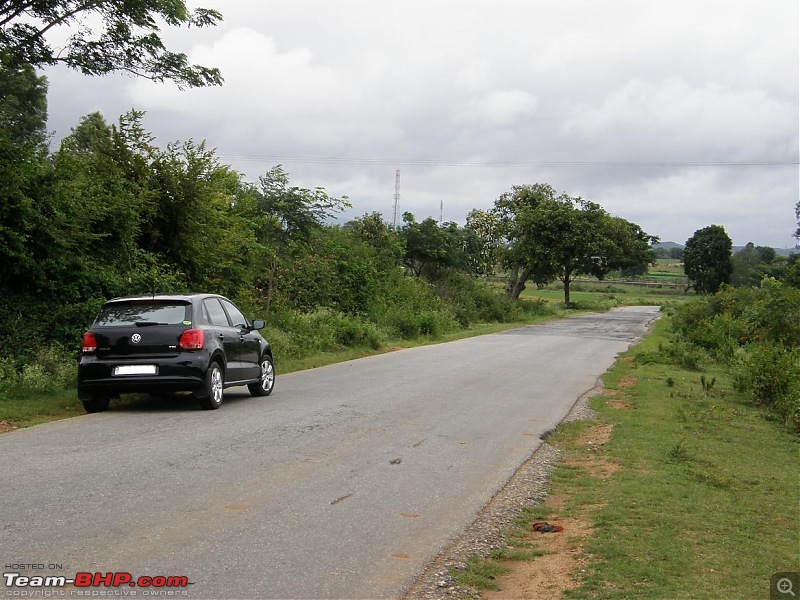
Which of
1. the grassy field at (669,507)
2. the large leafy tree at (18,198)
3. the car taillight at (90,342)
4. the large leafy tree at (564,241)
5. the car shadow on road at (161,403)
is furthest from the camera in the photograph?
the large leafy tree at (564,241)

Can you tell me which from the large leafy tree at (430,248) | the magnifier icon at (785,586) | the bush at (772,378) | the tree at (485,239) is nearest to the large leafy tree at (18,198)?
the magnifier icon at (785,586)

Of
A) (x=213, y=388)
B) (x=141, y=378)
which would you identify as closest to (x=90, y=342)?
(x=141, y=378)

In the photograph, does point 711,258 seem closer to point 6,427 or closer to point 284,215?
point 284,215

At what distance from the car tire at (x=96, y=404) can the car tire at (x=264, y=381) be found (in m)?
2.53

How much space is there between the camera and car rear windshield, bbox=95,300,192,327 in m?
10.9

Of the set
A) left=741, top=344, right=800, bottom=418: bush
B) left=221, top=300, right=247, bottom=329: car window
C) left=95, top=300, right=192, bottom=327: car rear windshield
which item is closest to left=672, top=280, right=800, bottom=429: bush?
left=741, top=344, right=800, bottom=418: bush

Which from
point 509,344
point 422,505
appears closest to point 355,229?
point 509,344

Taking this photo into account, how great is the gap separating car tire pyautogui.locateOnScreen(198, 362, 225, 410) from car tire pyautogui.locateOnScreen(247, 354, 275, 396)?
1.53 metres

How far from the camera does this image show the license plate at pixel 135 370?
1065 cm

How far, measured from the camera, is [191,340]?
1094cm

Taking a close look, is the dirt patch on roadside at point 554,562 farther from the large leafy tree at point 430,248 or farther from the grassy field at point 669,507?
the large leafy tree at point 430,248

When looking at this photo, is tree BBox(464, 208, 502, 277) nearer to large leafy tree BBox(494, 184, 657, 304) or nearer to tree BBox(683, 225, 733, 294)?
large leafy tree BBox(494, 184, 657, 304)

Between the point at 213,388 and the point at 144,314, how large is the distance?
138 cm

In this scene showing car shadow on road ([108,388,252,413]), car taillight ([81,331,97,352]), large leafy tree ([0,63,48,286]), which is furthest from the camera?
large leafy tree ([0,63,48,286])
